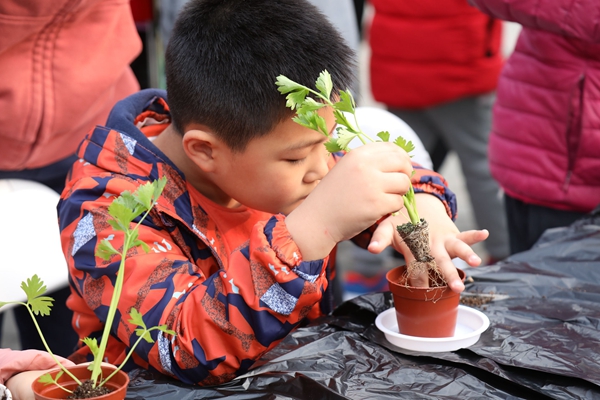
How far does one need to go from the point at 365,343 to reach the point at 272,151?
16.5 inches

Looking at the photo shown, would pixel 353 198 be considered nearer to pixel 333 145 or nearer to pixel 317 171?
pixel 333 145

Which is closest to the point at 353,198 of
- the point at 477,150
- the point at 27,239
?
the point at 27,239

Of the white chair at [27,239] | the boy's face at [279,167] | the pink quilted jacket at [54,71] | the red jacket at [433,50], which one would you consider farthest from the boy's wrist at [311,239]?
the red jacket at [433,50]

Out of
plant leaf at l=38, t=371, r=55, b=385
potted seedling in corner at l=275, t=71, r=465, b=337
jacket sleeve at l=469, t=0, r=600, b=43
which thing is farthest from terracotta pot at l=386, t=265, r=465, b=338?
jacket sleeve at l=469, t=0, r=600, b=43

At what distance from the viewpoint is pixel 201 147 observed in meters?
1.53

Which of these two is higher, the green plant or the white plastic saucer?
the green plant

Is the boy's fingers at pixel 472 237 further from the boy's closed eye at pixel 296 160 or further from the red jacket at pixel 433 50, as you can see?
the red jacket at pixel 433 50

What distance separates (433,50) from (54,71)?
1.94 metres

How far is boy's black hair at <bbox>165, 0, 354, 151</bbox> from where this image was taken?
1422 mm

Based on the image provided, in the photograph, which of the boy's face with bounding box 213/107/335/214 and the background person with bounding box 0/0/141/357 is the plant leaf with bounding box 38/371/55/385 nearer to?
the boy's face with bounding box 213/107/335/214

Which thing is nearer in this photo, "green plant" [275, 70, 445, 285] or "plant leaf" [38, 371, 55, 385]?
"plant leaf" [38, 371, 55, 385]

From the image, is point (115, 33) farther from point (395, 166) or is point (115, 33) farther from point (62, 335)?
point (395, 166)

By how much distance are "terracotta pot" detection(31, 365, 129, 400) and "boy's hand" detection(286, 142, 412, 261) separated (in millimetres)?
394

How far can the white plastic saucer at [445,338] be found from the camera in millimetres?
1219
